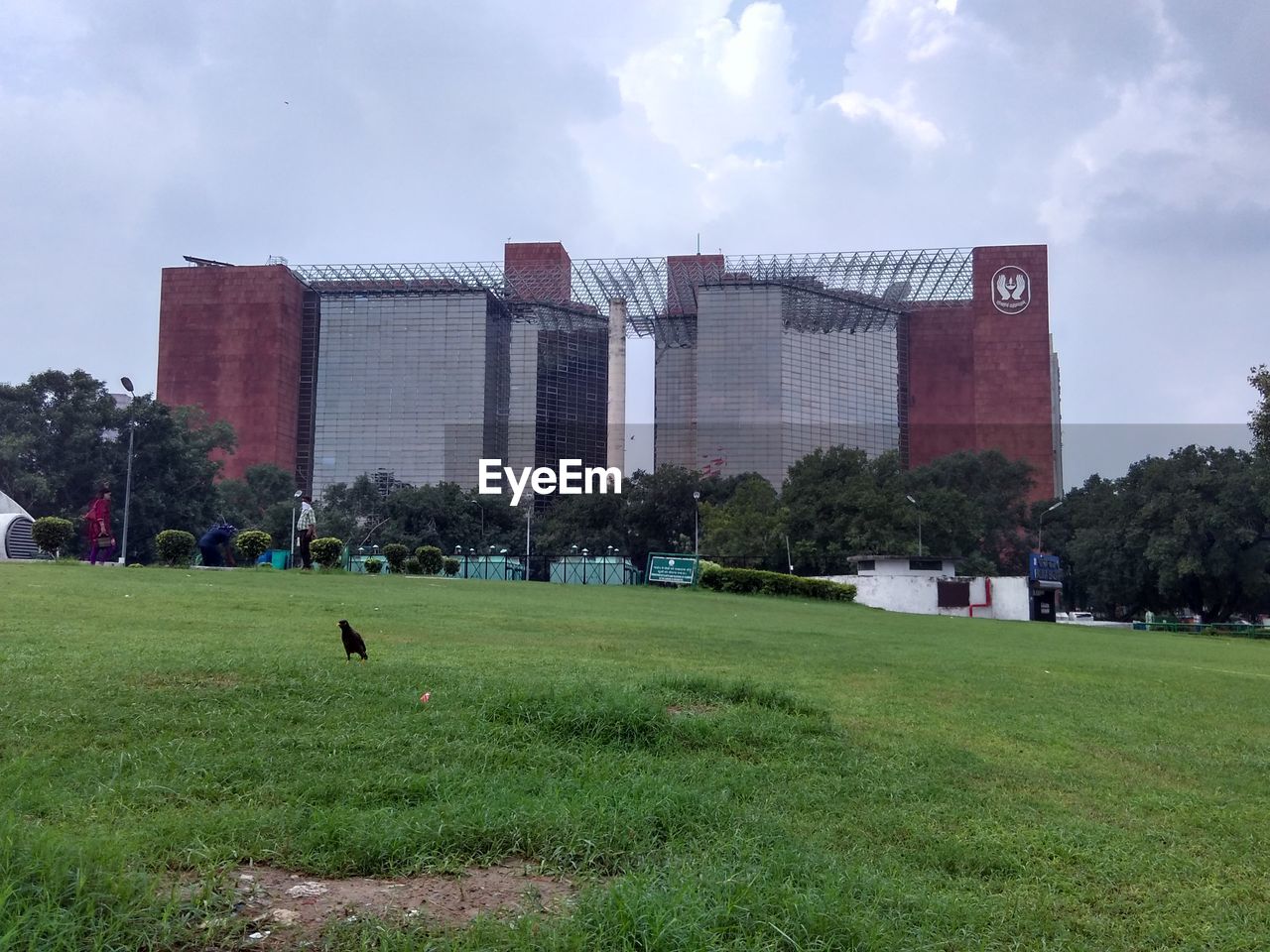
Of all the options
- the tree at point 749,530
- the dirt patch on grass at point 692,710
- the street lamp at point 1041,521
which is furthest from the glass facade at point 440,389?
the dirt patch on grass at point 692,710

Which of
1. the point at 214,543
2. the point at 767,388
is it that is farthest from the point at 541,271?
the point at 214,543

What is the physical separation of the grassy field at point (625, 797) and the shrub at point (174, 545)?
13176 millimetres

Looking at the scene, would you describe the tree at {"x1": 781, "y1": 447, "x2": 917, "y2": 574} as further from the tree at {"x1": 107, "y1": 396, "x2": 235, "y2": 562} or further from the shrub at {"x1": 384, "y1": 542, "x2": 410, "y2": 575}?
the tree at {"x1": 107, "y1": 396, "x2": 235, "y2": 562}

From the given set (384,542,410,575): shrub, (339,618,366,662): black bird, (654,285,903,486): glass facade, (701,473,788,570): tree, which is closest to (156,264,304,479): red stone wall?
(654,285,903,486): glass facade

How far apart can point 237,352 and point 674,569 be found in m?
57.6

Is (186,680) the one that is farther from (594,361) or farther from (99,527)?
(594,361)

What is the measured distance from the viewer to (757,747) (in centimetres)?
499

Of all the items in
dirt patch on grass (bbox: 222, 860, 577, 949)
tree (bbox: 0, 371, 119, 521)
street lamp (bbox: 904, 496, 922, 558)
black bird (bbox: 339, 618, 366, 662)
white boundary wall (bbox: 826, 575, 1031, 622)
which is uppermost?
tree (bbox: 0, 371, 119, 521)

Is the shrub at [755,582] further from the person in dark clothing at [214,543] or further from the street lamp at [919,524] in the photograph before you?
the person in dark clothing at [214,543]

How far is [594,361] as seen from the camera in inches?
3270

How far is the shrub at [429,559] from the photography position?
90.1ft

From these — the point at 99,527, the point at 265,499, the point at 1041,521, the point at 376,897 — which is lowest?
the point at 376,897

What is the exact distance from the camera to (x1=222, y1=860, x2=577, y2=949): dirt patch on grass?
264 cm

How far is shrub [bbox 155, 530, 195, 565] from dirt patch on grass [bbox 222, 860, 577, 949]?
19.2 meters
